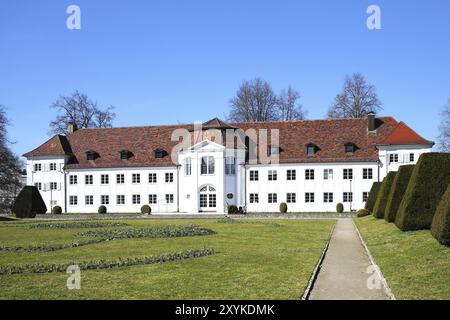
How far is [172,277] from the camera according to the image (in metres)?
13.6

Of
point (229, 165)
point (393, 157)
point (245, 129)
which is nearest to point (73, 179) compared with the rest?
point (229, 165)

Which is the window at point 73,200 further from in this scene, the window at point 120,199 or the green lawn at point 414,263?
the green lawn at point 414,263

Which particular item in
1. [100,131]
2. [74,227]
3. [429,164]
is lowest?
[74,227]

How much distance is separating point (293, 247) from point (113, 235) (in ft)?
33.8

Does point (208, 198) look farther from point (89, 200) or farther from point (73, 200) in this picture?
point (73, 200)

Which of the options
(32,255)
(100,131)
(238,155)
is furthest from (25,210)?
(32,255)

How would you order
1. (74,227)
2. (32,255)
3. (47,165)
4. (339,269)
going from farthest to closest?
(47,165) < (74,227) < (32,255) < (339,269)

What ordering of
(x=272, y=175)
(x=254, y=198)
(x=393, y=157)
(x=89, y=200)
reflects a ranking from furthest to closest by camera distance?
(x=89, y=200)
(x=254, y=198)
(x=272, y=175)
(x=393, y=157)

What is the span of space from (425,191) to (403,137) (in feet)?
107

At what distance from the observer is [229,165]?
54.6 m

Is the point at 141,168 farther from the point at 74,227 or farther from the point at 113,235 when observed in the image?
the point at 113,235

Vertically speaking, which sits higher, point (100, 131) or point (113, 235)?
point (100, 131)

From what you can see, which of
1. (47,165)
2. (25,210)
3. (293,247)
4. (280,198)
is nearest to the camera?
(293,247)

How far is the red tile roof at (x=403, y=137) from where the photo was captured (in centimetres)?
5103
